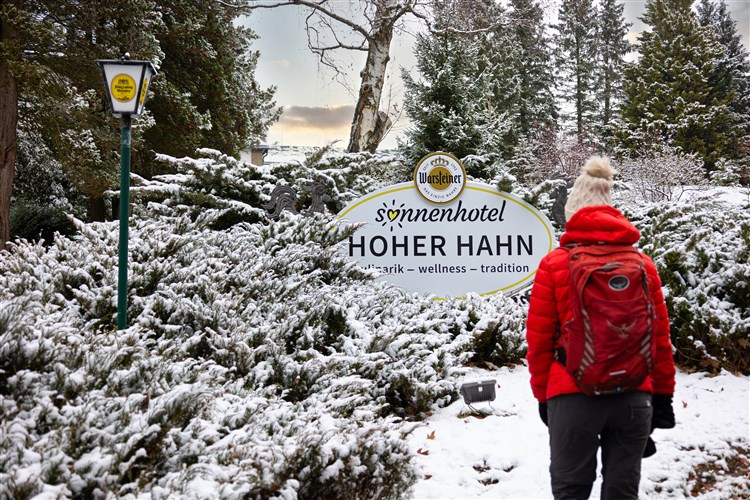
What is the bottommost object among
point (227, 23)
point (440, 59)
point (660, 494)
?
point (660, 494)

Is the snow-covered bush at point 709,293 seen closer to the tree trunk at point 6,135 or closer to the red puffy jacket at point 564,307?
the red puffy jacket at point 564,307

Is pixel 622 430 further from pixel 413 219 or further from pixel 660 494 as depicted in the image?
pixel 413 219

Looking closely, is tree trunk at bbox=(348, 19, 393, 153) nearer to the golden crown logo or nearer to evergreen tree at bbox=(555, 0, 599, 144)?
the golden crown logo

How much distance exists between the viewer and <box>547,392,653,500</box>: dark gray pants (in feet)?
7.26

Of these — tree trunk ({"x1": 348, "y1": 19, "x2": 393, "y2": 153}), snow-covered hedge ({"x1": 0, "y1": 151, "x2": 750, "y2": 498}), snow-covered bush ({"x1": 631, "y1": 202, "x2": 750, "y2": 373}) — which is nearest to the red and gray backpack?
snow-covered hedge ({"x1": 0, "y1": 151, "x2": 750, "y2": 498})

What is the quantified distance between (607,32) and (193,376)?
36010 millimetres

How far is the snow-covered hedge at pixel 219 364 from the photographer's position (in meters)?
2.18

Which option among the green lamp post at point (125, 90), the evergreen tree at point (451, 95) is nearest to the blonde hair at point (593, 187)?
the green lamp post at point (125, 90)

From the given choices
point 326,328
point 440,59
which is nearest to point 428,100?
point 440,59

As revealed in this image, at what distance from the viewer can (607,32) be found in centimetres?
3375

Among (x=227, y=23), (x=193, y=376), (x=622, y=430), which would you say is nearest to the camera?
(x=622, y=430)

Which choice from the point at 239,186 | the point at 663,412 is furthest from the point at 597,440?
the point at 239,186

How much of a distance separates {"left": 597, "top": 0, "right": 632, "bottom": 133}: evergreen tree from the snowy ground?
31001mm

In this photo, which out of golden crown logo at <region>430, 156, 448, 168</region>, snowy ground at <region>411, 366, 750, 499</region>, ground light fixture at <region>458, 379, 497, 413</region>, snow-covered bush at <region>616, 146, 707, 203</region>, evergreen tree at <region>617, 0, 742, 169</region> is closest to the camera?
snowy ground at <region>411, 366, 750, 499</region>
